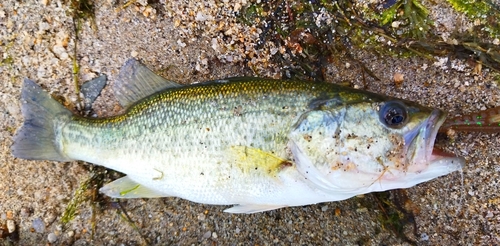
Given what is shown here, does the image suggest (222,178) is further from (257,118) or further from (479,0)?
(479,0)

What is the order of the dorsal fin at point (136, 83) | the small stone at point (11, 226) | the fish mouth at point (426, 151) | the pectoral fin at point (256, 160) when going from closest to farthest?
1. the fish mouth at point (426, 151)
2. the pectoral fin at point (256, 160)
3. the dorsal fin at point (136, 83)
4. the small stone at point (11, 226)

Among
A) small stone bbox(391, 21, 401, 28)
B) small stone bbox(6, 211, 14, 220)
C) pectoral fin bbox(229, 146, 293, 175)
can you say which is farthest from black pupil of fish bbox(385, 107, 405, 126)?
small stone bbox(6, 211, 14, 220)

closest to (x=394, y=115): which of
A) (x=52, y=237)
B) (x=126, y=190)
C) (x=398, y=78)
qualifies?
(x=398, y=78)

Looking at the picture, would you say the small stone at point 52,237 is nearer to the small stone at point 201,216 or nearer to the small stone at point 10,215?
the small stone at point 10,215

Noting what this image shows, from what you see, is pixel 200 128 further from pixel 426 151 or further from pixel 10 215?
pixel 10 215

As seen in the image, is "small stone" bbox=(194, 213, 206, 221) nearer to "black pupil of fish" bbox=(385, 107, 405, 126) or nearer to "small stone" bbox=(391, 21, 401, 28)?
"black pupil of fish" bbox=(385, 107, 405, 126)

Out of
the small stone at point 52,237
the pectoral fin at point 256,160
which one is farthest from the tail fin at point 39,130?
the pectoral fin at point 256,160

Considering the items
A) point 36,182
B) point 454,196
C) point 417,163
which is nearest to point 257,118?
point 417,163
